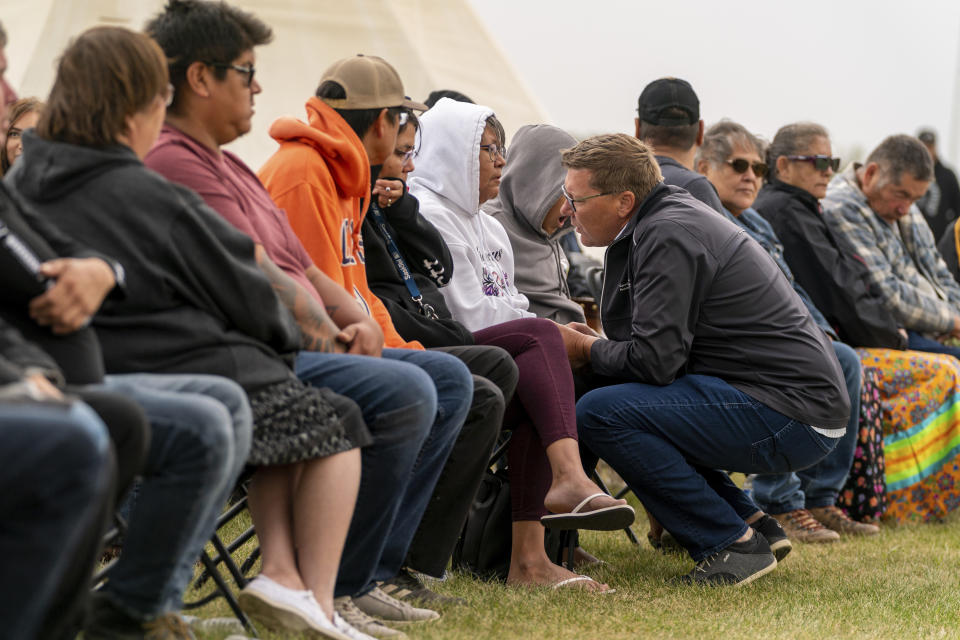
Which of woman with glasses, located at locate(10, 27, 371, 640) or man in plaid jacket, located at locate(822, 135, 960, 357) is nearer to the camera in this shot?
woman with glasses, located at locate(10, 27, 371, 640)

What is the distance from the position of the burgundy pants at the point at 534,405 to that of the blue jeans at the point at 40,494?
7.45 ft

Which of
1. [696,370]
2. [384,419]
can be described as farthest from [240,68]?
[696,370]

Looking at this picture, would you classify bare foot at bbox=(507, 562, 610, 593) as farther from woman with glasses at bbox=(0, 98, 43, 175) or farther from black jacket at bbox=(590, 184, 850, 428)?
woman with glasses at bbox=(0, 98, 43, 175)

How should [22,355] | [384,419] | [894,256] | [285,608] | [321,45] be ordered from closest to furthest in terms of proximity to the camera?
1. [22,355]
2. [285,608]
3. [384,419]
4. [894,256]
5. [321,45]

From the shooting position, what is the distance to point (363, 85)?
3.91 m

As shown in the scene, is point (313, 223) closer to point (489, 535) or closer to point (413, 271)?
point (413, 271)

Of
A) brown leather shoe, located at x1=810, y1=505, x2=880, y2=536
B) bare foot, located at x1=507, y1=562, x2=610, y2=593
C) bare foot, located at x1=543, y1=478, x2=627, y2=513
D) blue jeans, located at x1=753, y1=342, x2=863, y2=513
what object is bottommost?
brown leather shoe, located at x1=810, y1=505, x2=880, y2=536

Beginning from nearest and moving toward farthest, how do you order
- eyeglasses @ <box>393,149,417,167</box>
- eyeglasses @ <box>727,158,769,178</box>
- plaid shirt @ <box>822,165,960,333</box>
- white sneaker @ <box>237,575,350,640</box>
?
1. white sneaker @ <box>237,575,350,640</box>
2. eyeglasses @ <box>393,149,417,167</box>
3. eyeglasses @ <box>727,158,769,178</box>
4. plaid shirt @ <box>822,165,960,333</box>

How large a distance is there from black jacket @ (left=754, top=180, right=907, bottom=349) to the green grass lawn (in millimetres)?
1474

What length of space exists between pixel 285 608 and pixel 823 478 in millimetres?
3797

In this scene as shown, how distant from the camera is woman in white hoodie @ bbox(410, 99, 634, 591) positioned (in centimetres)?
408

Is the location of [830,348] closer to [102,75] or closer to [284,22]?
[102,75]

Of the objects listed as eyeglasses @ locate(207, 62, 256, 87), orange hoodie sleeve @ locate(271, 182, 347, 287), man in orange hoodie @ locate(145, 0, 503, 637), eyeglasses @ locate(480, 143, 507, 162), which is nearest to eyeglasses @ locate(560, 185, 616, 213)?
eyeglasses @ locate(480, 143, 507, 162)

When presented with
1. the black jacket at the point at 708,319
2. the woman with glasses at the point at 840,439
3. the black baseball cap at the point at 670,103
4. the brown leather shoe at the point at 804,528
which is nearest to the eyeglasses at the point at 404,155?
the black jacket at the point at 708,319
